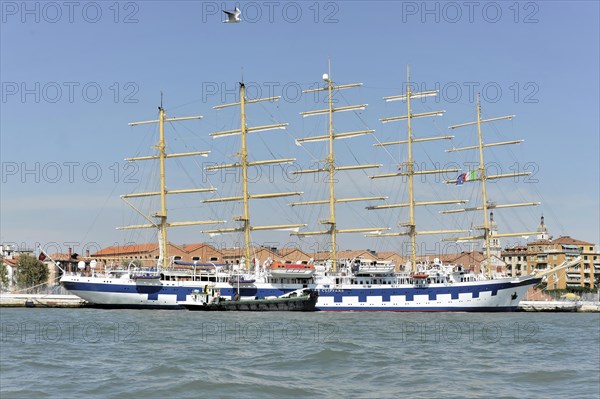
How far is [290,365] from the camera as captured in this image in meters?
22.5

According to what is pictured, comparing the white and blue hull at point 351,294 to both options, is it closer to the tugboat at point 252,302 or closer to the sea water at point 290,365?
the tugboat at point 252,302

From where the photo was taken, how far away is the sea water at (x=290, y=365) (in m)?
18.0

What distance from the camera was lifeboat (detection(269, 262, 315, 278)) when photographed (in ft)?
223

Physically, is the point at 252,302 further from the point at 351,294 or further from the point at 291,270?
the point at 351,294

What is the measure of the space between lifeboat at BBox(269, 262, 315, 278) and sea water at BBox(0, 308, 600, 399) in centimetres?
3320

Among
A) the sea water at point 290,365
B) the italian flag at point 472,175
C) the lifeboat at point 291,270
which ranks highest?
the italian flag at point 472,175

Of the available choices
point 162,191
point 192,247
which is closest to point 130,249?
point 192,247

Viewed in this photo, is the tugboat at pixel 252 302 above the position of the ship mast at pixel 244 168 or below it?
below

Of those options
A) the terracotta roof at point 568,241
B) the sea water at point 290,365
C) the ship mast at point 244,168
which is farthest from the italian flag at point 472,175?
the terracotta roof at point 568,241

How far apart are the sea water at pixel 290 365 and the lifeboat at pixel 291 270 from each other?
33.2 metres

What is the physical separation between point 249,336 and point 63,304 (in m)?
47.1

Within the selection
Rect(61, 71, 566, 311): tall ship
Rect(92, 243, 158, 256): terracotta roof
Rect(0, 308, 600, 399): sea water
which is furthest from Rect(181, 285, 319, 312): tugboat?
Rect(92, 243, 158, 256): terracotta roof

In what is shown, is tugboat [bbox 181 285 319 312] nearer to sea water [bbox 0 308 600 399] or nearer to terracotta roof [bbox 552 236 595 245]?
sea water [bbox 0 308 600 399]

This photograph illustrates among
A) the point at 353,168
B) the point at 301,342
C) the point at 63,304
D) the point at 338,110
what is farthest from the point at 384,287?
the point at 301,342
